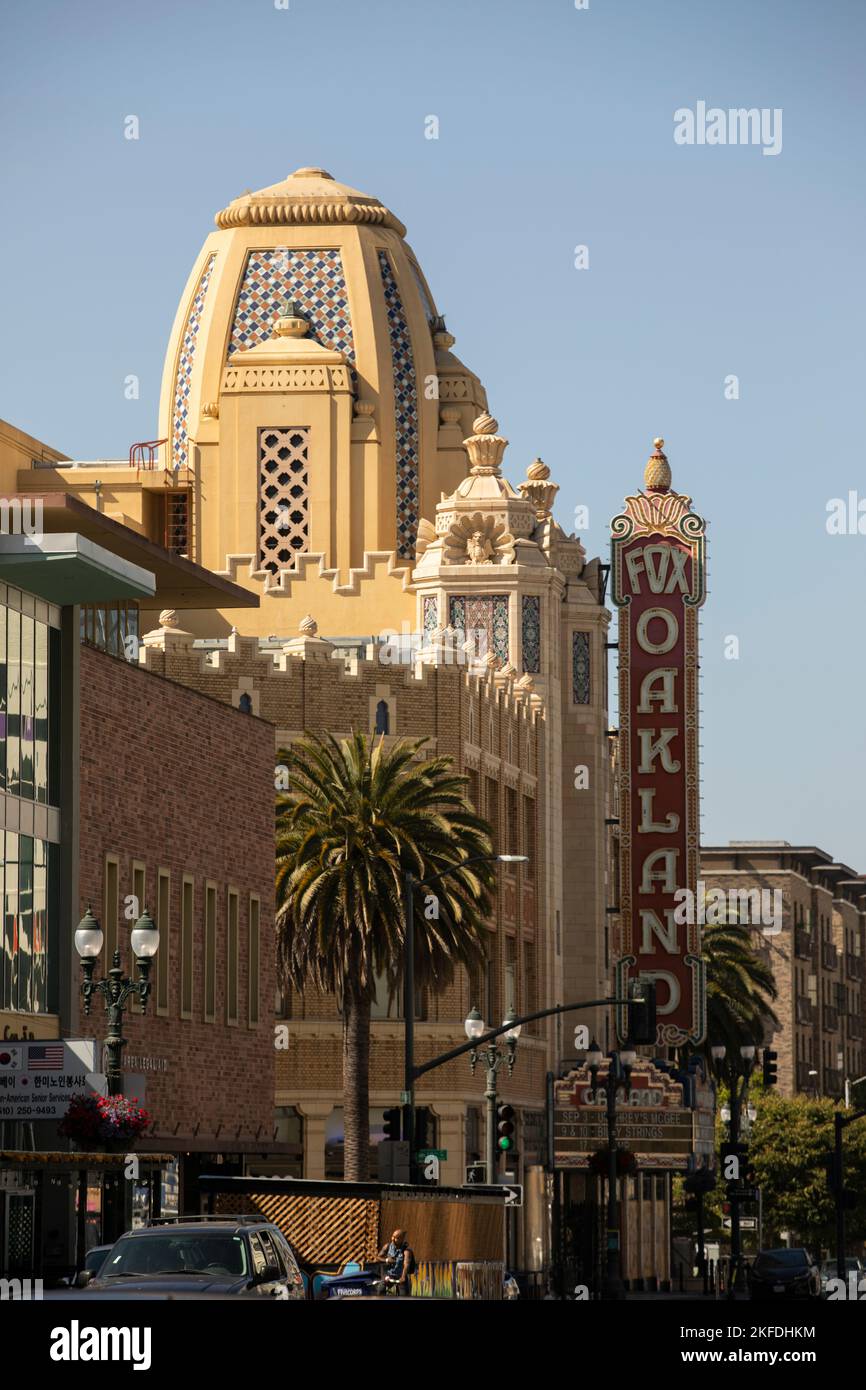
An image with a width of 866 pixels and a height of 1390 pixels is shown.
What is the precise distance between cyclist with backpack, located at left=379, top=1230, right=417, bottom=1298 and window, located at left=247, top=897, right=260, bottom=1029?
908 inches

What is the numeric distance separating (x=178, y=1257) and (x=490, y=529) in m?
55.3

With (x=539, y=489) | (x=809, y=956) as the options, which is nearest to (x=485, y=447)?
(x=539, y=489)

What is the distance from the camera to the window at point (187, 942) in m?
55.4

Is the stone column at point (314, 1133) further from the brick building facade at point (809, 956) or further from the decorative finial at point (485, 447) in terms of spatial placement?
the brick building facade at point (809, 956)

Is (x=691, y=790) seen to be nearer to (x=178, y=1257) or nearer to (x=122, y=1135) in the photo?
(x=122, y=1135)

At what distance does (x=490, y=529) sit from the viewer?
81062mm

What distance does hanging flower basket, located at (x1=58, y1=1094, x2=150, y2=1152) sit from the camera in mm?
38094

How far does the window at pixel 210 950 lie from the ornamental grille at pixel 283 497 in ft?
93.7

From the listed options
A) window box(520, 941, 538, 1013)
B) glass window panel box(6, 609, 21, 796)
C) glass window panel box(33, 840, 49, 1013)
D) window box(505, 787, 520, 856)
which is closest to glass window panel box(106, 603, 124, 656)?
glass window panel box(33, 840, 49, 1013)

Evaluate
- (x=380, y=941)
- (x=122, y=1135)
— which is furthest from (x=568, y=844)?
(x=122, y=1135)

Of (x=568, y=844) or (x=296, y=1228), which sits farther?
(x=568, y=844)

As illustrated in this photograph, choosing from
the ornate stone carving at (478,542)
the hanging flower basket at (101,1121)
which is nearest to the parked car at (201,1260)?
the hanging flower basket at (101,1121)

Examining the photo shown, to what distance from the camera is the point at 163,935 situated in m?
54.1

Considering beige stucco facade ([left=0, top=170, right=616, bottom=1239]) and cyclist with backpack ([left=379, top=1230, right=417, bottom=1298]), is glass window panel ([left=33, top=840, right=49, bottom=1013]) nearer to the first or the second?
cyclist with backpack ([left=379, top=1230, right=417, bottom=1298])
